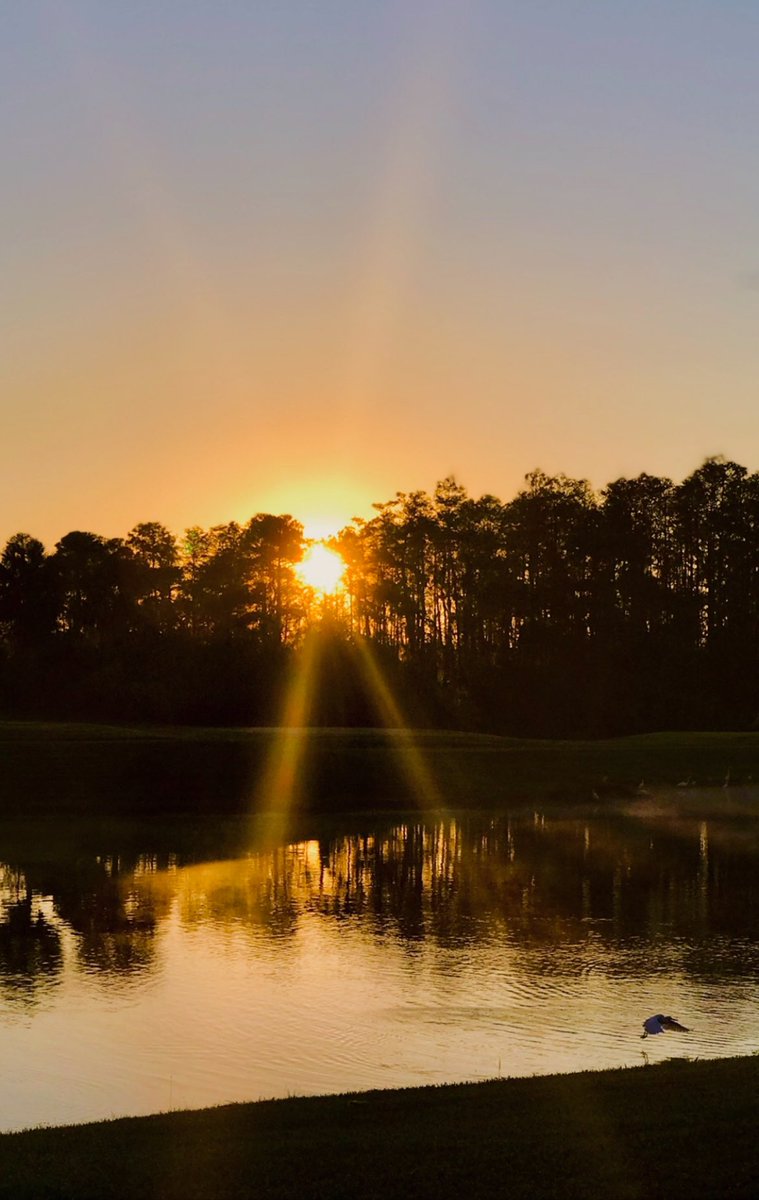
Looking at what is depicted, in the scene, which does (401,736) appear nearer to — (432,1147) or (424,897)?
(424,897)

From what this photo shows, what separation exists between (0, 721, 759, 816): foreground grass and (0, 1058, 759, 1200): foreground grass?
139 feet

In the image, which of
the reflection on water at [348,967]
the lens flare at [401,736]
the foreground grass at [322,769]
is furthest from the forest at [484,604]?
the reflection on water at [348,967]

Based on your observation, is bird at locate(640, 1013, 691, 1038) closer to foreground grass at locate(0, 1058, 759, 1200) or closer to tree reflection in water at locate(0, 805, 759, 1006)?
foreground grass at locate(0, 1058, 759, 1200)

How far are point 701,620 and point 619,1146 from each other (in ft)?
378

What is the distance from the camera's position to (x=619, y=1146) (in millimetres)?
12500

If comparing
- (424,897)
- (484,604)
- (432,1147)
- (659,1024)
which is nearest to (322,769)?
(424,897)

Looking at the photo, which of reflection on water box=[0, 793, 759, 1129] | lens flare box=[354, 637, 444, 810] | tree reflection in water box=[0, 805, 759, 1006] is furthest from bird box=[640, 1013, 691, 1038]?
lens flare box=[354, 637, 444, 810]

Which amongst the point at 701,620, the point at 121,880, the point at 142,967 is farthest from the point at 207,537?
the point at 142,967

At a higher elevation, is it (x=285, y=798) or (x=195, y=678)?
(x=195, y=678)

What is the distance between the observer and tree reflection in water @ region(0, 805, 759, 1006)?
2831 centimetres

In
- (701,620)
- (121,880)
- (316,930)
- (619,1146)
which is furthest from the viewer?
(701,620)

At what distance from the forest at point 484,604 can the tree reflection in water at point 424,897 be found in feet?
164

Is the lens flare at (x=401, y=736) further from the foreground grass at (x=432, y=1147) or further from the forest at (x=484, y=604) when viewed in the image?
the foreground grass at (x=432, y=1147)

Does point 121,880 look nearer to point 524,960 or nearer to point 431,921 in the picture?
point 431,921
